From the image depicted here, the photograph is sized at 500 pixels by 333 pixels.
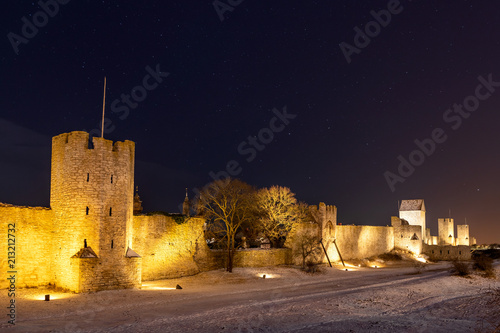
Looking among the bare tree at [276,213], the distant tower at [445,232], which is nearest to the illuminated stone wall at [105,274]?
the bare tree at [276,213]

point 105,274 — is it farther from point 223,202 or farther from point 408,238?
point 408,238

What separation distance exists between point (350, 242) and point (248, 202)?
58.5 ft

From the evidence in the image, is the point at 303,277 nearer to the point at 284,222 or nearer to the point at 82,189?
the point at 284,222

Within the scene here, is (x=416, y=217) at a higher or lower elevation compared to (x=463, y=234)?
higher

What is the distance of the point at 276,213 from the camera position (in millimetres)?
42719

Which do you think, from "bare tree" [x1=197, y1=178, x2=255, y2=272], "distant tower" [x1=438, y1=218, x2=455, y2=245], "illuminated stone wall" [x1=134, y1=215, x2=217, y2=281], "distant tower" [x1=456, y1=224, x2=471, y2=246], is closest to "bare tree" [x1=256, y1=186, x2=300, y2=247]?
"bare tree" [x1=197, y1=178, x2=255, y2=272]

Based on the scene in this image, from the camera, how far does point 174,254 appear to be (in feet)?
98.1

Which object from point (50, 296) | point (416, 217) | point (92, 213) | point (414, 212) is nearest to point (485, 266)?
point (92, 213)

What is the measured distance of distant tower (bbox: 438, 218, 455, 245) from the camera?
263ft

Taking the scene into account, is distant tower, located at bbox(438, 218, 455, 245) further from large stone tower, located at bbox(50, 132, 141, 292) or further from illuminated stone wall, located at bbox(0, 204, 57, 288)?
illuminated stone wall, located at bbox(0, 204, 57, 288)

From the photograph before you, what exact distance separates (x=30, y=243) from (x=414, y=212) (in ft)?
217

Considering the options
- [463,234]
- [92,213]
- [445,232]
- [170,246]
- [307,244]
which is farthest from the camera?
[463,234]

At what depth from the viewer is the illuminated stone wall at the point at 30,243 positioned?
2270 cm

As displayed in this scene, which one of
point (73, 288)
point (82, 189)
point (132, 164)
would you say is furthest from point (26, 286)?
point (132, 164)
